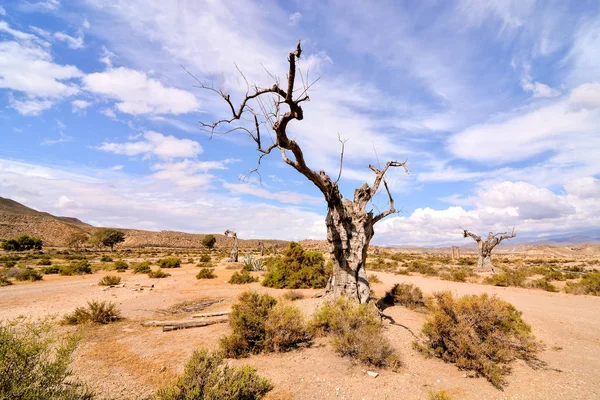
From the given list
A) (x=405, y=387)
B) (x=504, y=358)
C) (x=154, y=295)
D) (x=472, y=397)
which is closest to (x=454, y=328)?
(x=504, y=358)

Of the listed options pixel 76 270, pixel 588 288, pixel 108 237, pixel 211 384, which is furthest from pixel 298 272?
pixel 108 237

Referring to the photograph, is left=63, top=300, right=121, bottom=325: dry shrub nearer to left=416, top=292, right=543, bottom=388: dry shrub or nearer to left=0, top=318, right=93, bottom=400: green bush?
left=0, top=318, right=93, bottom=400: green bush

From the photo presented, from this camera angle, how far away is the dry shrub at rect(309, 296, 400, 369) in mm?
6180

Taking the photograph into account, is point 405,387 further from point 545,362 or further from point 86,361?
point 86,361

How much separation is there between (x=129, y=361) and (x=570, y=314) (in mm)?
15213

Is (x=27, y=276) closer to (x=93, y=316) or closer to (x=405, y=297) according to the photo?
(x=93, y=316)

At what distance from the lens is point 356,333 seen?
6629 millimetres

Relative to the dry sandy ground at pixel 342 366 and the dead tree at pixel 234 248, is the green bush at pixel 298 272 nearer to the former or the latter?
the dry sandy ground at pixel 342 366

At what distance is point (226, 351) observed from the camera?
6711 mm

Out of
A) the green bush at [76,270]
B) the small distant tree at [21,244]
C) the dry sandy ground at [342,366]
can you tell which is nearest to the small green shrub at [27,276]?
the green bush at [76,270]

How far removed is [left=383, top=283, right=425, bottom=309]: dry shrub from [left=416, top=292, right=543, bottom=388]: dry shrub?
4424mm

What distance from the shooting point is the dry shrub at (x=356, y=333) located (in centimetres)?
618

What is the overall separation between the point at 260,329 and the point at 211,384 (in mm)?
2963

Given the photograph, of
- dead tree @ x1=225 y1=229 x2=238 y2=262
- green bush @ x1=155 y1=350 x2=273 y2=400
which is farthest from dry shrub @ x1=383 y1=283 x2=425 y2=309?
dead tree @ x1=225 y1=229 x2=238 y2=262
